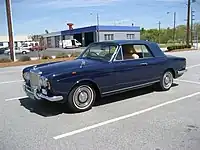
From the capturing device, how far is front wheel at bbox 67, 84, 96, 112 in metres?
5.33

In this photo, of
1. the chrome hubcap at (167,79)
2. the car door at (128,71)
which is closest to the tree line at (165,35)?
the chrome hubcap at (167,79)

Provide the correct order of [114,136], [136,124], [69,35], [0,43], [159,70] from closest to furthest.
Answer: 1. [114,136]
2. [136,124]
3. [159,70]
4. [69,35]
5. [0,43]

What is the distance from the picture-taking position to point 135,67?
20.7 ft

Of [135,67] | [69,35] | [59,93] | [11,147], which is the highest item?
[69,35]

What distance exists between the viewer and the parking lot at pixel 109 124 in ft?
12.5

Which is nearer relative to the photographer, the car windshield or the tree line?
the car windshield

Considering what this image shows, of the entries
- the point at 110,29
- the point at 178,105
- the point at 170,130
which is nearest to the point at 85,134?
the point at 170,130

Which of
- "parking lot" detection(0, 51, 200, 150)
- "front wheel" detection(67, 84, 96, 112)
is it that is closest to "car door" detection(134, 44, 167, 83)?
"parking lot" detection(0, 51, 200, 150)

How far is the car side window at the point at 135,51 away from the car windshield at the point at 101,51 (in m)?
0.32

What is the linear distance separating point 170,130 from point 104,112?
1590 millimetres

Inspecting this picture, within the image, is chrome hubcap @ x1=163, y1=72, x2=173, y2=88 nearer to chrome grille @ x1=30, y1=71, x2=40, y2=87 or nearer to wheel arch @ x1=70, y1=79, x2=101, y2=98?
wheel arch @ x1=70, y1=79, x2=101, y2=98

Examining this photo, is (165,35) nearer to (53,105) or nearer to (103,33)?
(103,33)

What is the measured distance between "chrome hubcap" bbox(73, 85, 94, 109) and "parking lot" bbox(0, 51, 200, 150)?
0.21m

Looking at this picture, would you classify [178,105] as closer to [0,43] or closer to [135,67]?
[135,67]
